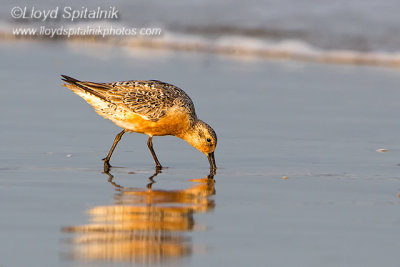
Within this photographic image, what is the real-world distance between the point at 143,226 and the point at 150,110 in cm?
239

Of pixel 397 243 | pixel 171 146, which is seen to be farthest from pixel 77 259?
pixel 171 146

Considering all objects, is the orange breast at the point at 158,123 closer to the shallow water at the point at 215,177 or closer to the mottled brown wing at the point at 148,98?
the mottled brown wing at the point at 148,98

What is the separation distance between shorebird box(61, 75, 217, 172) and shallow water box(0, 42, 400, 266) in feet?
0.92

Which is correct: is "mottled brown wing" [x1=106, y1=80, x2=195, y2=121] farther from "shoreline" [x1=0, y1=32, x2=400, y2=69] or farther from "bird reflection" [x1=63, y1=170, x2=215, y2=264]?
"shoreline" [x1=0, y1=32, x2=400, y2=69]

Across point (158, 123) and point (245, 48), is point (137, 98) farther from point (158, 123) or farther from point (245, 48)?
point (245, 48)

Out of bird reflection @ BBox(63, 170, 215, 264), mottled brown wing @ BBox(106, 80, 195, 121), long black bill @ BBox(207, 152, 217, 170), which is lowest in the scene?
bird reflection @ BBox(63, 170, 215, 264)

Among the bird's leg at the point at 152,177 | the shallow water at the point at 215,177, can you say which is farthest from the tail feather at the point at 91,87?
the bird's leg at the point at 152,177

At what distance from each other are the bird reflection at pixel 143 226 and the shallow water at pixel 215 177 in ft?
0.04

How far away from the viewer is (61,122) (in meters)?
9.27

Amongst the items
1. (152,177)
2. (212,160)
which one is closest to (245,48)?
(212,160)

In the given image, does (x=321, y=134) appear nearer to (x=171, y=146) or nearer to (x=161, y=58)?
(x=171, y=146)

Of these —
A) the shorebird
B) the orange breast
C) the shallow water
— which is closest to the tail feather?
the shorebird

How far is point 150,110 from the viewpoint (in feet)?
25.7

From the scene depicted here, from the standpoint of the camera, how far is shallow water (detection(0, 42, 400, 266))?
16.8ft
